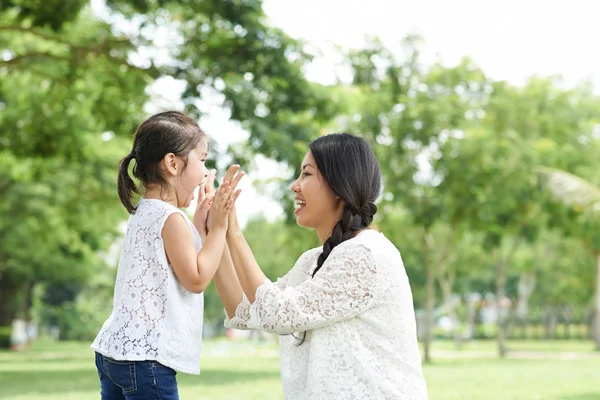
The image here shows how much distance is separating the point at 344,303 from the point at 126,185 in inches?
40.4

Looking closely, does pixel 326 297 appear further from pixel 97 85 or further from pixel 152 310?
pixel 97 85

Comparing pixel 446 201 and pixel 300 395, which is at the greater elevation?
pixel 446 201

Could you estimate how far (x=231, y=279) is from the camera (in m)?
3.67

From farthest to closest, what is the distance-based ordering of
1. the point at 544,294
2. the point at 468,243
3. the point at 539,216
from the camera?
the point at 544,294 < the point at 468,243 < the point at 539,216

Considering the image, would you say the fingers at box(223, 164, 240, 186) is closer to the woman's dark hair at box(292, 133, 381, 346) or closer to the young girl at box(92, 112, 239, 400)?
the young girl at box(92, 112, 239, 400)

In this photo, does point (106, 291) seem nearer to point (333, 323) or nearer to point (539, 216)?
point (539, 216)

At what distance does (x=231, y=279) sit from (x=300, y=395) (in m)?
0.60

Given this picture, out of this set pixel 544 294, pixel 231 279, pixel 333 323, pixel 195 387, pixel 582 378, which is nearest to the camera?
pixel 333 323

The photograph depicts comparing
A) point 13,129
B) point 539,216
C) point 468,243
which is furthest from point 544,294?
point 13,129

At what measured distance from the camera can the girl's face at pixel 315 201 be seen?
3449 millimetres

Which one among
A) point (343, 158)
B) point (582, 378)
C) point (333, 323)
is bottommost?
point (582, 378)

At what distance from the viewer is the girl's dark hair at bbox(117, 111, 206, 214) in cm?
346

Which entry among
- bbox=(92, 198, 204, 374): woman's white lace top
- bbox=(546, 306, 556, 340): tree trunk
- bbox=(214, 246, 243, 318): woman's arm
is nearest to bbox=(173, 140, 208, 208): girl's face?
bbox=(92, 198, 204, 374): woman's white lace top

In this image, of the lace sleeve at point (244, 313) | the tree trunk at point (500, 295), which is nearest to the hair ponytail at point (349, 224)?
the lace sleeve at point (244, 313)
